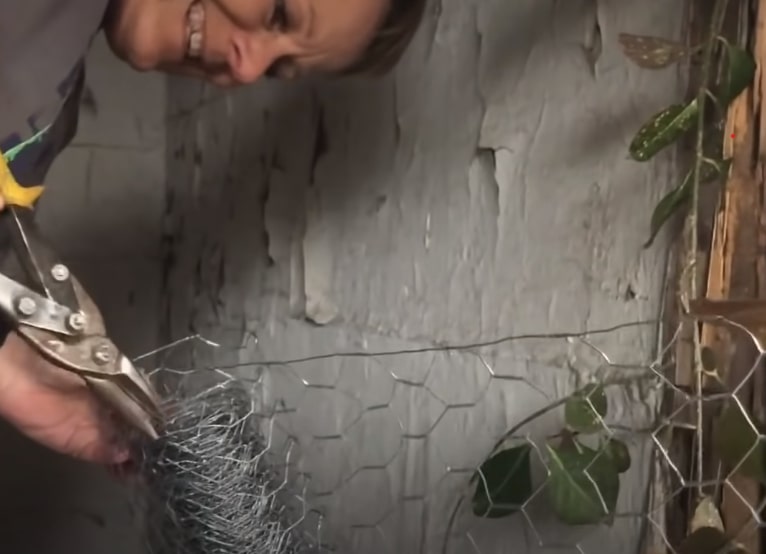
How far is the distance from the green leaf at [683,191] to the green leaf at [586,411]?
0.09 meters

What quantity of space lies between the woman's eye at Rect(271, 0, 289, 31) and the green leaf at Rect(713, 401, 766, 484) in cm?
37

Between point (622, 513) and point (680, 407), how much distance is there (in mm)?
74

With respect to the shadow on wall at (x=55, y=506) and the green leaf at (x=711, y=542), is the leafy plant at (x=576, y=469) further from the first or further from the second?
the shadow on wall at (x=55, y=506)

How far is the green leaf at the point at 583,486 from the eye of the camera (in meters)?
0.53

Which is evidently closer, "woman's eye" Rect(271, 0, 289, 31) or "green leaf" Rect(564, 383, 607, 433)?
"green leaf" Rect(564, 383, 607, 433)

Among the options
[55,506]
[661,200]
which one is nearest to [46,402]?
[661,200]

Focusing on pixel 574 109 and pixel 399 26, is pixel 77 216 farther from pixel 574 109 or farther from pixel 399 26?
pixel 574 109

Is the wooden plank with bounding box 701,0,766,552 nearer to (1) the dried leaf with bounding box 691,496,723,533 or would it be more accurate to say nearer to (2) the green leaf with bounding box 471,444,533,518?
(1) the dried leaf with bounding box 691,496,723,533

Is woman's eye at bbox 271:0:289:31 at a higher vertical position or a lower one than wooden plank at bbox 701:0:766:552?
higher

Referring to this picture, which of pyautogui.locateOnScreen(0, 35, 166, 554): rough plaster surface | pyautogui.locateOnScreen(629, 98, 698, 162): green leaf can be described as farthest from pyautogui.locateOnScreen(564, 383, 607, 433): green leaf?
pyautogui.locateOnScreen(0, 35, 166, 554): rough plaster surface

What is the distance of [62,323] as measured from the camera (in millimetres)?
526

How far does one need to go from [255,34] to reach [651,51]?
10.6 inches

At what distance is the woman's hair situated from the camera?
2.30 ft

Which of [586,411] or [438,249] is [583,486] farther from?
[438,249]
